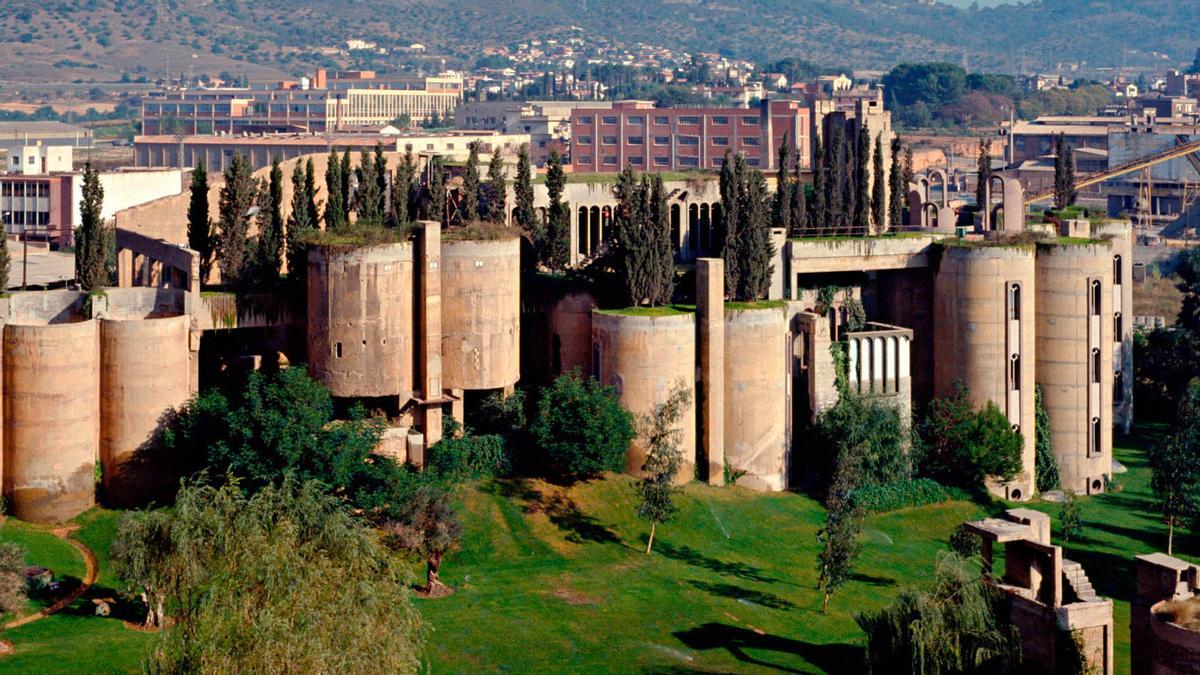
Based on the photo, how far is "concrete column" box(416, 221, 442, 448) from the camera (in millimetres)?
61312

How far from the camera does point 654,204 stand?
216ft

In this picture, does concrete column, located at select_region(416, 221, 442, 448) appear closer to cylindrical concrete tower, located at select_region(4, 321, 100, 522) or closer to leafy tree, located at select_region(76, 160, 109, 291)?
leafy tree, located at select_region(76, 160, 109, 291)

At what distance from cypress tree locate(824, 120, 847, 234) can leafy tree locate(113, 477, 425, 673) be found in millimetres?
33285

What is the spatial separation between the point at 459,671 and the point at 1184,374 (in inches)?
1875

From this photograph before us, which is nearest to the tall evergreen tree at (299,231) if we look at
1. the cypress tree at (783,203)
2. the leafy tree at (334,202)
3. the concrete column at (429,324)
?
the leafy tree at (334,202)

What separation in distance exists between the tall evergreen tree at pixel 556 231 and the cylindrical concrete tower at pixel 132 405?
1532cm

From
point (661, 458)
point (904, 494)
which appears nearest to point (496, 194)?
point (661, 458)

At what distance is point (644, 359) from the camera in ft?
206

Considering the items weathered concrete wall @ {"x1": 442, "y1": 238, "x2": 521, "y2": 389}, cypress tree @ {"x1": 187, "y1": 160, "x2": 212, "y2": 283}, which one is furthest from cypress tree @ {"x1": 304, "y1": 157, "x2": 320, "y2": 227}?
weathered concrete wall @ {"x1": 442, "y1": 238, "x2": 521, "y2": 389}

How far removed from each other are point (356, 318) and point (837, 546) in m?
16.7

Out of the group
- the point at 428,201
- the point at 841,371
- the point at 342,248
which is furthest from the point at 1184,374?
the point at 342,248

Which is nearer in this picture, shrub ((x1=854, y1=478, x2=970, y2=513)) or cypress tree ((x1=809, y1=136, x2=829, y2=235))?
shrub ((x1=854, y1=478, x2=970, y2=513))

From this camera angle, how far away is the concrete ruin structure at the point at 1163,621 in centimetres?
4438

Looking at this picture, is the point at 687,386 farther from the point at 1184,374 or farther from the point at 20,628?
the point at 1184,374
